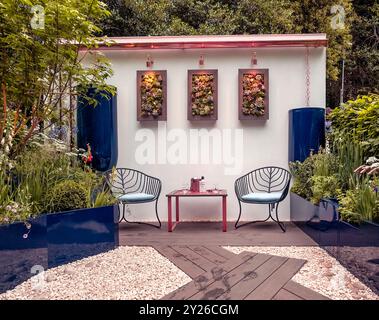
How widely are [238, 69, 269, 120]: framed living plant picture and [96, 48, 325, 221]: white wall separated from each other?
114 mm

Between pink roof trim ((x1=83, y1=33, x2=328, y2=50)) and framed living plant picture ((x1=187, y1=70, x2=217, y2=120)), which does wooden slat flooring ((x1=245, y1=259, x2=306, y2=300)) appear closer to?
framed living plant picture ((x1=187, y1=70, x2=217, y2=120))

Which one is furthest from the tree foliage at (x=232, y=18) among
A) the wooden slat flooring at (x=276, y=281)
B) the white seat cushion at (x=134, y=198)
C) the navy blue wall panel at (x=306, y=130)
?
the wooden slat flooring at (x=276, y=281)

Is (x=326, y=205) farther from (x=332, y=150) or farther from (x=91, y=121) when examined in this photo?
(x=91, y=121)

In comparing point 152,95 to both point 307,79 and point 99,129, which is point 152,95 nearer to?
point 99,129

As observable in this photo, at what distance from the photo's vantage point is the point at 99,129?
5.14m

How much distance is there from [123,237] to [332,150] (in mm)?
2863

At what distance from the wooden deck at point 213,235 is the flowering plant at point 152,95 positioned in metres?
1.75

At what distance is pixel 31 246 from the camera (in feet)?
9.21

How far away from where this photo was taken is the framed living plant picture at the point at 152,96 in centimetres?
543

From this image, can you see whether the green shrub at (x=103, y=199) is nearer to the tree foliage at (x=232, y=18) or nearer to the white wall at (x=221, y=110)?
the white wall at (x=221, y=110)

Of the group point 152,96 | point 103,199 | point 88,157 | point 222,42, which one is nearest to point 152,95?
point 152,96

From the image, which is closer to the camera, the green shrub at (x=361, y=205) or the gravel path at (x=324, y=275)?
the gravel path at (x=324, y=275)

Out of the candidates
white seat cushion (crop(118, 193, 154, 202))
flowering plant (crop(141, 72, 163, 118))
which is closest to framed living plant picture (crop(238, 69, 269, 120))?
flowering plant (crop(141, 72, 163, 118))

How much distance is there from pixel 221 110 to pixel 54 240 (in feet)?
10.8
